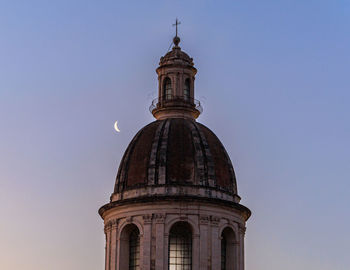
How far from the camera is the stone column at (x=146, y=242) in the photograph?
190 feet

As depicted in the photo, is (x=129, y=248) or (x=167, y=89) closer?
(x=129, y=248)

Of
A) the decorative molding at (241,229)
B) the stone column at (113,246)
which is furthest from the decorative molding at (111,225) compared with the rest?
the decorative molding at (241,229)

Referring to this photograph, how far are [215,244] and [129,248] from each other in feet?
18.6

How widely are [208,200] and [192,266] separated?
13.6 feet

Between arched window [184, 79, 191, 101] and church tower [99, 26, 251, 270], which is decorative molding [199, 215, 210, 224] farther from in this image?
arched window [184, 79, 191, 101]

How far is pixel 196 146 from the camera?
61.0m

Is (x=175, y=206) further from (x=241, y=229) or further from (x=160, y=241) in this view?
(x=241, y=229)

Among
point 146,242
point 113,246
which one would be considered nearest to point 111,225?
point 113,246

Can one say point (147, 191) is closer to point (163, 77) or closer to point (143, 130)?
point (143, 130)

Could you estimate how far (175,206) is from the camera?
58.9 metres

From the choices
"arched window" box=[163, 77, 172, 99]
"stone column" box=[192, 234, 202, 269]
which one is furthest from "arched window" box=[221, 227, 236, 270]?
"arched window" box=[163, 77, 172, 99]

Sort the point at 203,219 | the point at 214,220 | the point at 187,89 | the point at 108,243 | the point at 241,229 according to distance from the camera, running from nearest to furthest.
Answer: the point at 203,219 < the point at 214,220 < the point at 108,243 < the point at 241,229 < the point at 187,89

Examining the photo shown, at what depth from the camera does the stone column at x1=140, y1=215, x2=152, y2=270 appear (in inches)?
2280

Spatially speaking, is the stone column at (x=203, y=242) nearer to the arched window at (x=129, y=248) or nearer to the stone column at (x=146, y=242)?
the stone column at (x=146, y=242)
